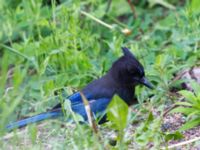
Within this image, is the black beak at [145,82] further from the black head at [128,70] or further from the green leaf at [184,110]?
the green leaf at [184,110]

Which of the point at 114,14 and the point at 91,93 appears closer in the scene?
the point at 91,93

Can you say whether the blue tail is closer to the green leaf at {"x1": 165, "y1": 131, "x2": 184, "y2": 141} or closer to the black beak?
the black beak

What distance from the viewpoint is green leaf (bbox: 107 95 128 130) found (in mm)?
3725

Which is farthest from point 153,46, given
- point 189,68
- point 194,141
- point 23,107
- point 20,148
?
point 20,148

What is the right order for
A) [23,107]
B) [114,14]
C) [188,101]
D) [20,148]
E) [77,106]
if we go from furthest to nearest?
1. [114,14]
2. [23,107]
3. [77,106]
4. [188,101]
5. [20,148]

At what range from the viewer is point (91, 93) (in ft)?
16.2

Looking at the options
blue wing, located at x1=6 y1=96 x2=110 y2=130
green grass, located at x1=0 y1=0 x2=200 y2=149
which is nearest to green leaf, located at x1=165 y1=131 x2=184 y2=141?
green grass, located at x1=0 y1=0 x2=200 y2=149

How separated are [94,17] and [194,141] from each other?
216cm

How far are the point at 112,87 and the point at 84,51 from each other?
51cm

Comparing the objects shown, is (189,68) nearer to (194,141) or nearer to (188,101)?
(188,101)

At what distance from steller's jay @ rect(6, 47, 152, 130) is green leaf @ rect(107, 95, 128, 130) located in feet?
3.18

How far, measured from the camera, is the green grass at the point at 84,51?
4.48 meters

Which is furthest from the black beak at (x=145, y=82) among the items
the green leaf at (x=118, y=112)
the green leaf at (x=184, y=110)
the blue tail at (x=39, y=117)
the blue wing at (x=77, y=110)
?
the green leaf at (x=118, y=112)

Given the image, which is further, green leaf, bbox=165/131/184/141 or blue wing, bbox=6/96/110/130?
blue wing, bbox=6/96/110/130
